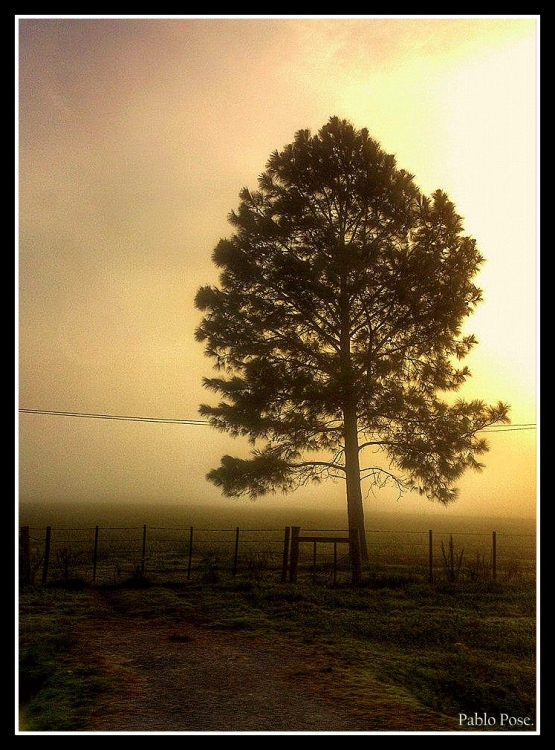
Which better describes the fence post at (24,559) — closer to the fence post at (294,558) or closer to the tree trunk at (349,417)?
the fence post at (294,558)

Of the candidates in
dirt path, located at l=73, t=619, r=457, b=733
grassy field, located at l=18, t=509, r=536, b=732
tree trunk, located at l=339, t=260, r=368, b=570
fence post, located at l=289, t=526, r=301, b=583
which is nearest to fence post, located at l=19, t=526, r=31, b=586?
grassy field, located at l=18, t=509, r=536, b=732

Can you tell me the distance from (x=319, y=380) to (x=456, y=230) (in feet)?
21.7

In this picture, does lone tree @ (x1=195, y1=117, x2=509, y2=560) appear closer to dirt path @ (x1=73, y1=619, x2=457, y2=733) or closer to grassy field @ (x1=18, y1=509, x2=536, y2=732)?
grassy field @ (x1=18, y1=509, x2=536, y2=732)

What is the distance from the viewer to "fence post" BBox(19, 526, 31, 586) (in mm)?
16086

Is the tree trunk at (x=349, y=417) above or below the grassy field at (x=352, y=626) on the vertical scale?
above

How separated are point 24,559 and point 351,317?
1209cm

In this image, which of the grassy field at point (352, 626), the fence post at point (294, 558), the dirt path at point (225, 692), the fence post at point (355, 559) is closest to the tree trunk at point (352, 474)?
the grassy field at point (352, 626)

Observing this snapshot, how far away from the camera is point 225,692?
808cm

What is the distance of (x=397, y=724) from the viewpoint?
707 cm

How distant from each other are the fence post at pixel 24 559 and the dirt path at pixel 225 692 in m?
5.70

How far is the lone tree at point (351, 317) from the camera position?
70.9 feet

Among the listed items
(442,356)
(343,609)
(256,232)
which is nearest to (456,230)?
(442,356)

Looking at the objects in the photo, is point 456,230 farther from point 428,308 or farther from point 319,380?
point 319,380

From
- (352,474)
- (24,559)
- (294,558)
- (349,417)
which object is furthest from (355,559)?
(24,559)
